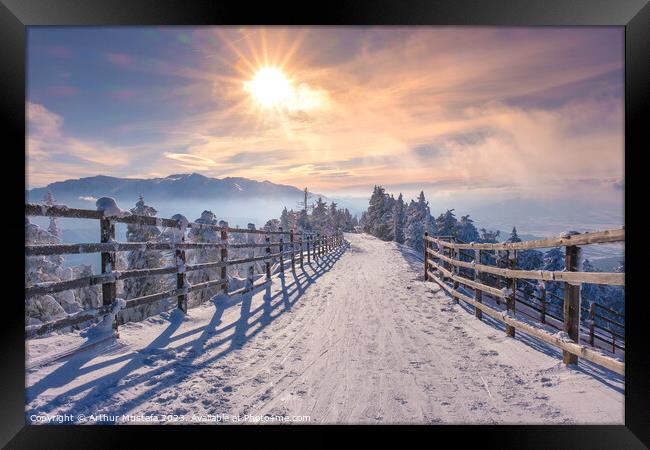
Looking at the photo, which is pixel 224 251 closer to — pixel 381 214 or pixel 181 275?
pixel 181 275

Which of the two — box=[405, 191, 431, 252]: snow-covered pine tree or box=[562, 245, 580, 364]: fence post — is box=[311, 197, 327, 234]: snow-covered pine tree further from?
box=[562, 245, 580, 364]: fence post

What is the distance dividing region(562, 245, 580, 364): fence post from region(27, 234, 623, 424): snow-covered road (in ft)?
0.68

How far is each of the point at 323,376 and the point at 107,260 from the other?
3356 millimetres

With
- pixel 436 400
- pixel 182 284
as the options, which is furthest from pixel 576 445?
pixel 182 284

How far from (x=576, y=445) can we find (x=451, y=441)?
1065 millimetres

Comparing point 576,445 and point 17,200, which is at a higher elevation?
point 17,200

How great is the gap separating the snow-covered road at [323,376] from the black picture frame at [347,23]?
18cm

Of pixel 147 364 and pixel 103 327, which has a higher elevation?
pixel 103 327

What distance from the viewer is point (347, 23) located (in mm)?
3234

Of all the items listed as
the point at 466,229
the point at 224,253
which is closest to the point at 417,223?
the point at 466,229

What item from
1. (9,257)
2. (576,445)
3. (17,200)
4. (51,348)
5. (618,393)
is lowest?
(576,445)

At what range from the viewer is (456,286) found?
8.60 m

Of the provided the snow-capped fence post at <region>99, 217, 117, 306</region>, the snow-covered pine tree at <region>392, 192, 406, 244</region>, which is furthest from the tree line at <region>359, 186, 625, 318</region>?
the snow-capped fence post at <region>99, 217, 117, 306</region>

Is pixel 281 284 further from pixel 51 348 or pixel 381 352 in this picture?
pixel 51 348
